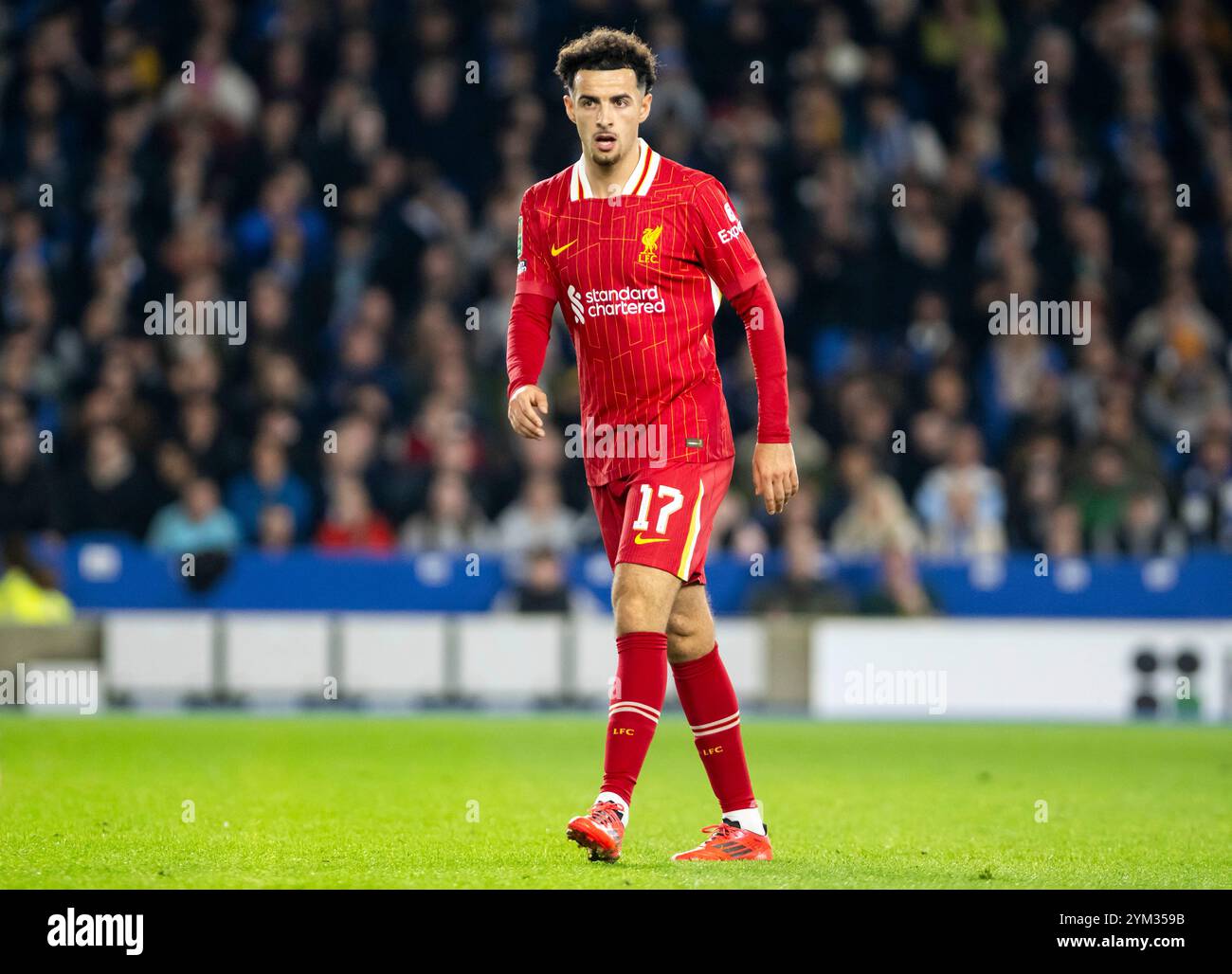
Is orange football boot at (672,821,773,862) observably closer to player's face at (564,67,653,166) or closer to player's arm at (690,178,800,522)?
player's arm at (690,178,800,522)

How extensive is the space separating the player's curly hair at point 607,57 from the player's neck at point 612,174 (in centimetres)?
23

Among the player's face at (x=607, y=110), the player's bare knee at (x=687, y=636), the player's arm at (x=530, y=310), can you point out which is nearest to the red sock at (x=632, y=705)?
the player's bare knee at (x=687, y=636)

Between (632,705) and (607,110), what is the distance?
1846 mm

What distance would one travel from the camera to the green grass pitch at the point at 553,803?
5965mm

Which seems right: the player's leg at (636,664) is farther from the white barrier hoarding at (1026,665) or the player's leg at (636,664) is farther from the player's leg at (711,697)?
the white barrier hoarding at (1026,665)

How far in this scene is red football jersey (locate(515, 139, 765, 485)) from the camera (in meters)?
6.42

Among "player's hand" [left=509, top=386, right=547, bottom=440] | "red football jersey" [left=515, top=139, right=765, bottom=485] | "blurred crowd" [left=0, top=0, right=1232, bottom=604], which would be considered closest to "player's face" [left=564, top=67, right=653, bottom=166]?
"red football jersey" [left=515, top=139, right=765, bottom=485]

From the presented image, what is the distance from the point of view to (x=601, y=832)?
19.6 feet

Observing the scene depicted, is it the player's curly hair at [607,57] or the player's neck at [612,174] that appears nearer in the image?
the player's curly hair at [607,57]

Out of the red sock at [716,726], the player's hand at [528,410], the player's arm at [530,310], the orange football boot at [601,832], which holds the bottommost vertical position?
the orange football boot at [601,832]

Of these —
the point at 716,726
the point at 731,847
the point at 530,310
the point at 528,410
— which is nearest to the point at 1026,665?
the point at 716,726

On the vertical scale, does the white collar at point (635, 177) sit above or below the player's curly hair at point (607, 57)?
below
